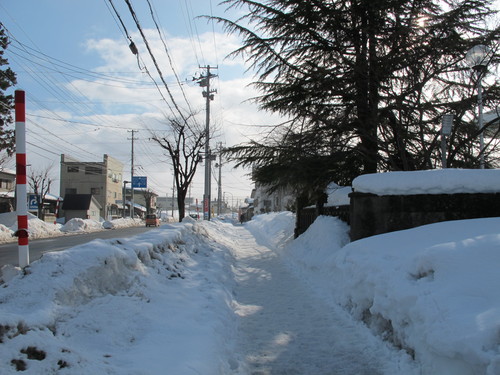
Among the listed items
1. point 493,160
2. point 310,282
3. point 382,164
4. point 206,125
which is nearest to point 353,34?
point 382,164

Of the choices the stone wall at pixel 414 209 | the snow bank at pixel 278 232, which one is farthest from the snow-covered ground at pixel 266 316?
the snow bank at pixel 278 232

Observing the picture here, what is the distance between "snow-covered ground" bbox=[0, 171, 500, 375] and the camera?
268 centimetres

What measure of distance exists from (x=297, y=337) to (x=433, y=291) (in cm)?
196

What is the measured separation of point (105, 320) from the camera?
11.7 ft

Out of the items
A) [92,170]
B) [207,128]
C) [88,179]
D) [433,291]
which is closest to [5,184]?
[88,179]

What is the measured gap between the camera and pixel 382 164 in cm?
1091

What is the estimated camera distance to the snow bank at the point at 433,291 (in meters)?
2.60

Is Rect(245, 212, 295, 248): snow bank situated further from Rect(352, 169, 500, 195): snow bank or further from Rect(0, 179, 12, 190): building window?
Rect(0, 179, 12, 190): building window

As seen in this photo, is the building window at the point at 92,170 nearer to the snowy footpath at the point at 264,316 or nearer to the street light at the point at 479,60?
the snowy footpath at the point at 264,316

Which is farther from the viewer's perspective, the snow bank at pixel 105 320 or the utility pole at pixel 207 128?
the utility pole at pixel 207 128

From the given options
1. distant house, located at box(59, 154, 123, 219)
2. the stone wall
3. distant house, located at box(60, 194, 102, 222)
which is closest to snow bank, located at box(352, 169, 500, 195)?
the stone wall

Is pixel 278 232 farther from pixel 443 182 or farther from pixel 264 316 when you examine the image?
pixel 264 316

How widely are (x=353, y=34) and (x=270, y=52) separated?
2416 millimetres

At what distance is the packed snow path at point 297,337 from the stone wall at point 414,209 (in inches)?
73.1
